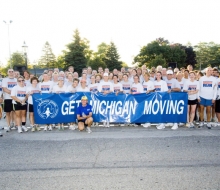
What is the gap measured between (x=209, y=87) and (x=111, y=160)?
18.3ft

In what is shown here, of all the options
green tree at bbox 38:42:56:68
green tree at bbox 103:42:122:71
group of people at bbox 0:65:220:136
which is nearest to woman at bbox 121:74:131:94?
group of people at bbox 0:65:220:136

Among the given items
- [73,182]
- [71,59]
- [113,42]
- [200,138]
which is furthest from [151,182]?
[113,42]

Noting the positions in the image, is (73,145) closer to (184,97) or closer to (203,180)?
(203,180)

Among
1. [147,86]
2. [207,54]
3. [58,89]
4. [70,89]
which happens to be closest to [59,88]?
[58,89]

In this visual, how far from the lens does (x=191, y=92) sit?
9.15m

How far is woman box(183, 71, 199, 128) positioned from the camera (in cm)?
914

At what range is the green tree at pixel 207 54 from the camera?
9714cm

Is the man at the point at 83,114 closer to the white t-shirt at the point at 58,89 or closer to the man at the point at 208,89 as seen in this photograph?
the white t-shirt at the point at 58,89

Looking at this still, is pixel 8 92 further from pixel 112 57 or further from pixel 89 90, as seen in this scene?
pixel 112 57

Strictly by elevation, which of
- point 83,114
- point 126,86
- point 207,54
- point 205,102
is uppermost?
point 207,54

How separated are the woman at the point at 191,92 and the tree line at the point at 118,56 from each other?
106 ft

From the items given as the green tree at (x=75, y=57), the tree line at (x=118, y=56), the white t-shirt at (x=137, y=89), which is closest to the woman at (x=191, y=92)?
the white t-shirt at (x=137, y=89)

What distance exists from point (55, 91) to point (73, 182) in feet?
18.1

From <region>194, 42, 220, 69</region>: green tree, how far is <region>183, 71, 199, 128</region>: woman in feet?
307
